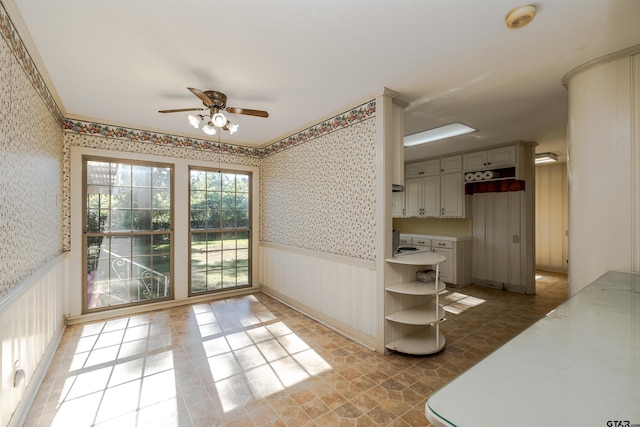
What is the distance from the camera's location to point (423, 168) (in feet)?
20.0

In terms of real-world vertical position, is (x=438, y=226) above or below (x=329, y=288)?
above

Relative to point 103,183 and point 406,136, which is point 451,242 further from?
point 103,183

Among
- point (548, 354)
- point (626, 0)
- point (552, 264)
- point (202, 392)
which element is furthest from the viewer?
point (552, 264)

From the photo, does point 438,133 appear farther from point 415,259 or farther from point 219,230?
point 219,230

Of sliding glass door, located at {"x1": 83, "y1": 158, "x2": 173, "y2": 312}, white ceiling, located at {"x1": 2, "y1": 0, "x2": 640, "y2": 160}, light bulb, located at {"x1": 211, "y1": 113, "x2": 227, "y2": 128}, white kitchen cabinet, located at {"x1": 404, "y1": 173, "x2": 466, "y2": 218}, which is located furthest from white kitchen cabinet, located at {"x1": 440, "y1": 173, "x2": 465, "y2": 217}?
sliding glass door, located at {"x1": 83, "y1": 158, "x2": 173, "y2": 312}

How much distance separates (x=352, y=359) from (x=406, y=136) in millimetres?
3444

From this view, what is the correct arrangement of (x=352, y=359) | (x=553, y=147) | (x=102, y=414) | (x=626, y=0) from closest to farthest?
(x=626, y=0)
(x=102, y=414)
(x=352, y=359)
(x=553, y=147)

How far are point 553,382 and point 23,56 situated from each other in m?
3.49

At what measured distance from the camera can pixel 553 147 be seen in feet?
16.8

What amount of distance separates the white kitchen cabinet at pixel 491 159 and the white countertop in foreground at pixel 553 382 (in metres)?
4.47

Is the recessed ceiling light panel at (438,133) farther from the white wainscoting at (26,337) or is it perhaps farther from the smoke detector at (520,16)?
the white wainscoting at (26,337)

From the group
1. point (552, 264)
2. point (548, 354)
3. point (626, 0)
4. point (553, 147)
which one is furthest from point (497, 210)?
point (548, 354)

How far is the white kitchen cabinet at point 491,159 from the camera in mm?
4730

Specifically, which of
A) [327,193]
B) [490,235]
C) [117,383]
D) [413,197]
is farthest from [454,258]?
[117,383]
